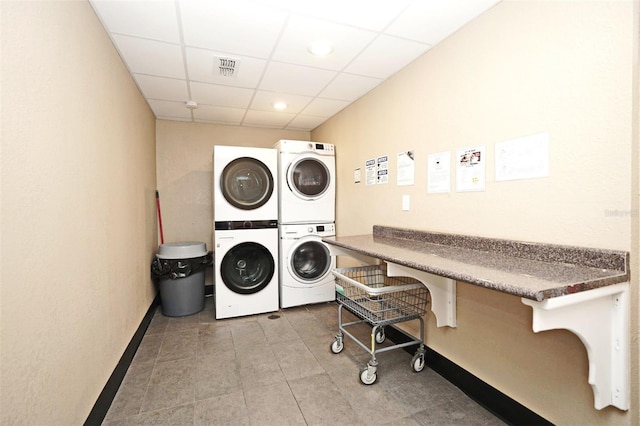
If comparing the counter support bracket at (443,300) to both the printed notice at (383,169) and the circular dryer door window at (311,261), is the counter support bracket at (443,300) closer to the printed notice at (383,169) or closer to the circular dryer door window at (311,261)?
the printed notice at (383,169)

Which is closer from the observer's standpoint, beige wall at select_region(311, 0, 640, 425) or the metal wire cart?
beige wall at select_region(311, 0, 640, 425)

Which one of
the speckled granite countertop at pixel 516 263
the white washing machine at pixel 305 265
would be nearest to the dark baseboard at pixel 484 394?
the speckled granite countertop at pixel 516 263

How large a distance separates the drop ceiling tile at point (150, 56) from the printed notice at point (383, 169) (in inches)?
71.9

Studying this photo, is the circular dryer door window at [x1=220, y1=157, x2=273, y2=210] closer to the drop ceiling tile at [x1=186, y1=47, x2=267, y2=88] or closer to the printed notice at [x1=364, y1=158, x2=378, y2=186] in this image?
the drop ceiling tile at [x1=186, y1=47, x2=267, y2=88]

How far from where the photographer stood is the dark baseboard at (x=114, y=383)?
161 cm

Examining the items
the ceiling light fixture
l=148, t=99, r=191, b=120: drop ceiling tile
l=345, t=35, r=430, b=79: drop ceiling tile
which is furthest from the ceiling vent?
l=148, t=99, r=191, b=120: drop ceiling tile

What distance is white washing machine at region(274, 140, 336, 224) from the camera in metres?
3.44

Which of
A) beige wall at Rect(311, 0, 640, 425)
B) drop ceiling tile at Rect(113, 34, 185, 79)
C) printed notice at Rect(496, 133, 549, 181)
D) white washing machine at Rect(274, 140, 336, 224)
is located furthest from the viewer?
white washing machine at Rect(274, 140, 336, 224)

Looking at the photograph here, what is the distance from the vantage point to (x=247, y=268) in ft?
11.3

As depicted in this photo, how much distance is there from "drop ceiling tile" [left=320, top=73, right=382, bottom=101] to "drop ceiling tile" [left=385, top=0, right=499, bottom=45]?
701 millimetres

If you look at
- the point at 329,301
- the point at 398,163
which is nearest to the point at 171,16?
the point at 398,163

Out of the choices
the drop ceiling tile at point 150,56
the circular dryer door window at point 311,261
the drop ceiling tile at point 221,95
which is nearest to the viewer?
the drop ceiling tile at point 150,56

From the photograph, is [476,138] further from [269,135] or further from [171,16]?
[269,135]

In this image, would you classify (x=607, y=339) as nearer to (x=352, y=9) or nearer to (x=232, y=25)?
Answer: (x=352, y=9)
